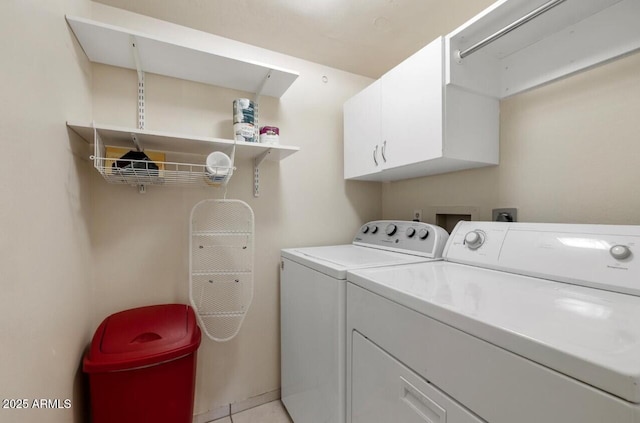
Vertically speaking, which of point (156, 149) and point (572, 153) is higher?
point (156, 149)

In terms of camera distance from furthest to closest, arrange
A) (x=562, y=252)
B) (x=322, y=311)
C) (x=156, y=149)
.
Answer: (x=156, y=149), (x=322, y=311), (x=562, y=252)

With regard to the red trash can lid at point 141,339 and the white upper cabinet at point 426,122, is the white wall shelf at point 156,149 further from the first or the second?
the red trash can lid at point 141,339

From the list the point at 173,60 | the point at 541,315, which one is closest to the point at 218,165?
the point at 173,60

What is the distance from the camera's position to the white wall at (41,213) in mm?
700

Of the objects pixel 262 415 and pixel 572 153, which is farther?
pixel 262 415

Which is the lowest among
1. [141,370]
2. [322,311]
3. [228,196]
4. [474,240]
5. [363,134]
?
[141,370]

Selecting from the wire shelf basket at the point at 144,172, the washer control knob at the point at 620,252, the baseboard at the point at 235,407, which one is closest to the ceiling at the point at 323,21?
the wire shelf basket at the point at 144,172

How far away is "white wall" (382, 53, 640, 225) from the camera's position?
1004mm

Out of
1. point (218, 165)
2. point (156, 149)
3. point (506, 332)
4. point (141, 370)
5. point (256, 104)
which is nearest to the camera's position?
point (506, 332)

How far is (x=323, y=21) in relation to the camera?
1.52 meters

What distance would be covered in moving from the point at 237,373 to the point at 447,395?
1.43m

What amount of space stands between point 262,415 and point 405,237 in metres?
1.42

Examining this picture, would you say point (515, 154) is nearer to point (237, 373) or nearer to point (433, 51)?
point (433, 51)

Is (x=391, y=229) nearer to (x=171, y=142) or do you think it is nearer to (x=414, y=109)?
(x=414, y=109)
